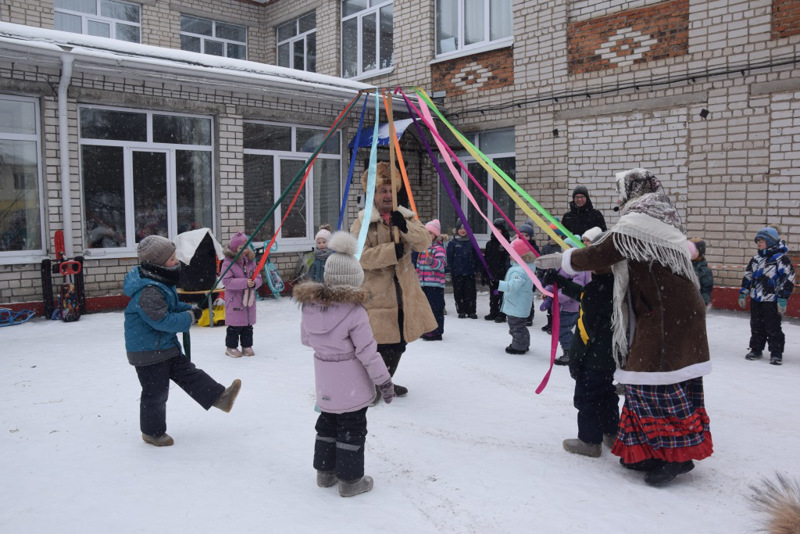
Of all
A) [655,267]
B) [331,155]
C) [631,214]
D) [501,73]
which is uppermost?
[501,73]

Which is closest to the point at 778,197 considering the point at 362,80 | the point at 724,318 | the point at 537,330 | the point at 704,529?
the point at 724,318

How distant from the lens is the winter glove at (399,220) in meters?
4.17

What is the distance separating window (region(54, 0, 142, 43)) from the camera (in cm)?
1308

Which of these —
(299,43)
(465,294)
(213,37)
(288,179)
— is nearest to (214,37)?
(213,37)

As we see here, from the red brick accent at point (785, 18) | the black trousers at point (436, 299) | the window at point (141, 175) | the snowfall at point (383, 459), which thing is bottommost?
the snowfall at point (383, 459)

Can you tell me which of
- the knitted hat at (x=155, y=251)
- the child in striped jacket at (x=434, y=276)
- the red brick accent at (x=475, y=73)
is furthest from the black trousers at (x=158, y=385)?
the red brick accent at (x=475, y=73)

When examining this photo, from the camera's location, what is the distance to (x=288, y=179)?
1053 cm

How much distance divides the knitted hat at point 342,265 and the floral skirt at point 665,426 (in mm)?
1518

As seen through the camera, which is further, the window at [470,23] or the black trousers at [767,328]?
the window at [470,23]

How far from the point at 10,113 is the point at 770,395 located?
8.83m

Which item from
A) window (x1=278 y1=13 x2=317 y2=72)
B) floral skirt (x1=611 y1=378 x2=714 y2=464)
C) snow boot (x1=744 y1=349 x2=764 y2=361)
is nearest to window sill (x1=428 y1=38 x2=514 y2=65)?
window (x1=278 y1=13 x2=317 y2=72)

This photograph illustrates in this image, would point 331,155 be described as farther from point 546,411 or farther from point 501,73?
Result: point 546,411

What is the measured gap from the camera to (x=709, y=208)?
8.06 m

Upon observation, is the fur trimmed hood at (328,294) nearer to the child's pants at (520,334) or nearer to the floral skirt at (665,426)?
the floral skirt at (665,426)
